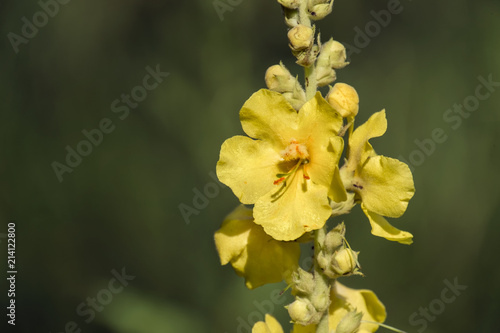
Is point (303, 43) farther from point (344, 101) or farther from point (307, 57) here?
point (344, 101)

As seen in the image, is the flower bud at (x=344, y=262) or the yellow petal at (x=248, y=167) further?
the yellow petal at (x=248, y=167)

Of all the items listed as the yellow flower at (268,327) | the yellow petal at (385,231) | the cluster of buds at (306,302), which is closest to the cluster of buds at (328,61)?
the yellow petal at (385,231)

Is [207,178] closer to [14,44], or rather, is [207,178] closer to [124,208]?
[124,208]

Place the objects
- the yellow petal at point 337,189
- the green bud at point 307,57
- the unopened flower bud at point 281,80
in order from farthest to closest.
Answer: the unopened flower bud at point 281,80 < the green bud at point 307,57 < the yellow petal at point 337,189

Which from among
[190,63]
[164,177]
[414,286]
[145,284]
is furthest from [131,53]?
[414,286]

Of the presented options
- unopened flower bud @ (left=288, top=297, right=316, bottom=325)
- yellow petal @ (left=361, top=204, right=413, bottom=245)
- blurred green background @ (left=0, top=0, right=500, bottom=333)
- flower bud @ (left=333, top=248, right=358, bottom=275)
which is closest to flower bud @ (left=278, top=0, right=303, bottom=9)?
yellow petal @ (left=361, top=204, right=413, bottom=245)

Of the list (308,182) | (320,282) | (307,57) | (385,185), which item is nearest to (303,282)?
(320,282)

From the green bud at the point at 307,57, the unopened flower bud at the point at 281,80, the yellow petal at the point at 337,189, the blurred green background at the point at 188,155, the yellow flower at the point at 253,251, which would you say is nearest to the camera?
the yellow petal at the point at 337,189

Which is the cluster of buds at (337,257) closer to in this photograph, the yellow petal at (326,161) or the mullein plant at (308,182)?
the mullein plant at (308,182)
